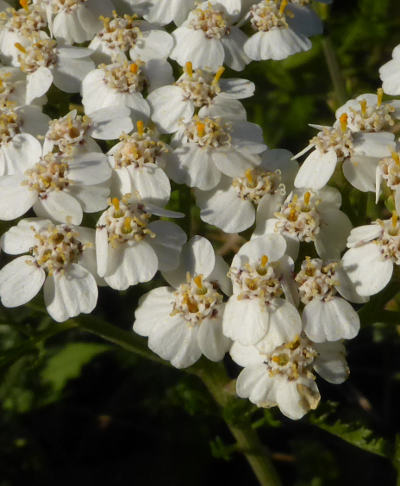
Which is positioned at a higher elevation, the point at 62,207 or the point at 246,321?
the point at 62,207

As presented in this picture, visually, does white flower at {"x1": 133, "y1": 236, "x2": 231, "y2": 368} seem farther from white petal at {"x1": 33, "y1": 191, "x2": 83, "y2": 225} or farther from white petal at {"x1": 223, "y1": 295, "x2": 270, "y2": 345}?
white petal at {"x1": 33, "y1": 191, "x2": 83, "y2": 225}

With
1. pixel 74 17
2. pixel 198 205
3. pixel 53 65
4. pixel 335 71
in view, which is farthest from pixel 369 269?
pixel 335 71

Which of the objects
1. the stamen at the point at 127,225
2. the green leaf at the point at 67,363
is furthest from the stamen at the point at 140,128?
the green leaf at the point at 67,363

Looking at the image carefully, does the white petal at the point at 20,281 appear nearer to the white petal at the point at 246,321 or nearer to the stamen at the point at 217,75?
the white petal at the point at 246,321

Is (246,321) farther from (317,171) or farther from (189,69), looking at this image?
(189,69)

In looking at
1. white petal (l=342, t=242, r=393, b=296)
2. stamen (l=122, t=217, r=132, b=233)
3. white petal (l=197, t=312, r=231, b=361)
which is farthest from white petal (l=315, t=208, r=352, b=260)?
stamen (l=122, t=217, r=132, b=233)

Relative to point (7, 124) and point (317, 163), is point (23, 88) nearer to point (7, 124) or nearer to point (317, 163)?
point (7, 124)

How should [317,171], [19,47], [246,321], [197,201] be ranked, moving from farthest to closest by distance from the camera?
[19,47]
[197,201]
[317,171]
[246,321]
